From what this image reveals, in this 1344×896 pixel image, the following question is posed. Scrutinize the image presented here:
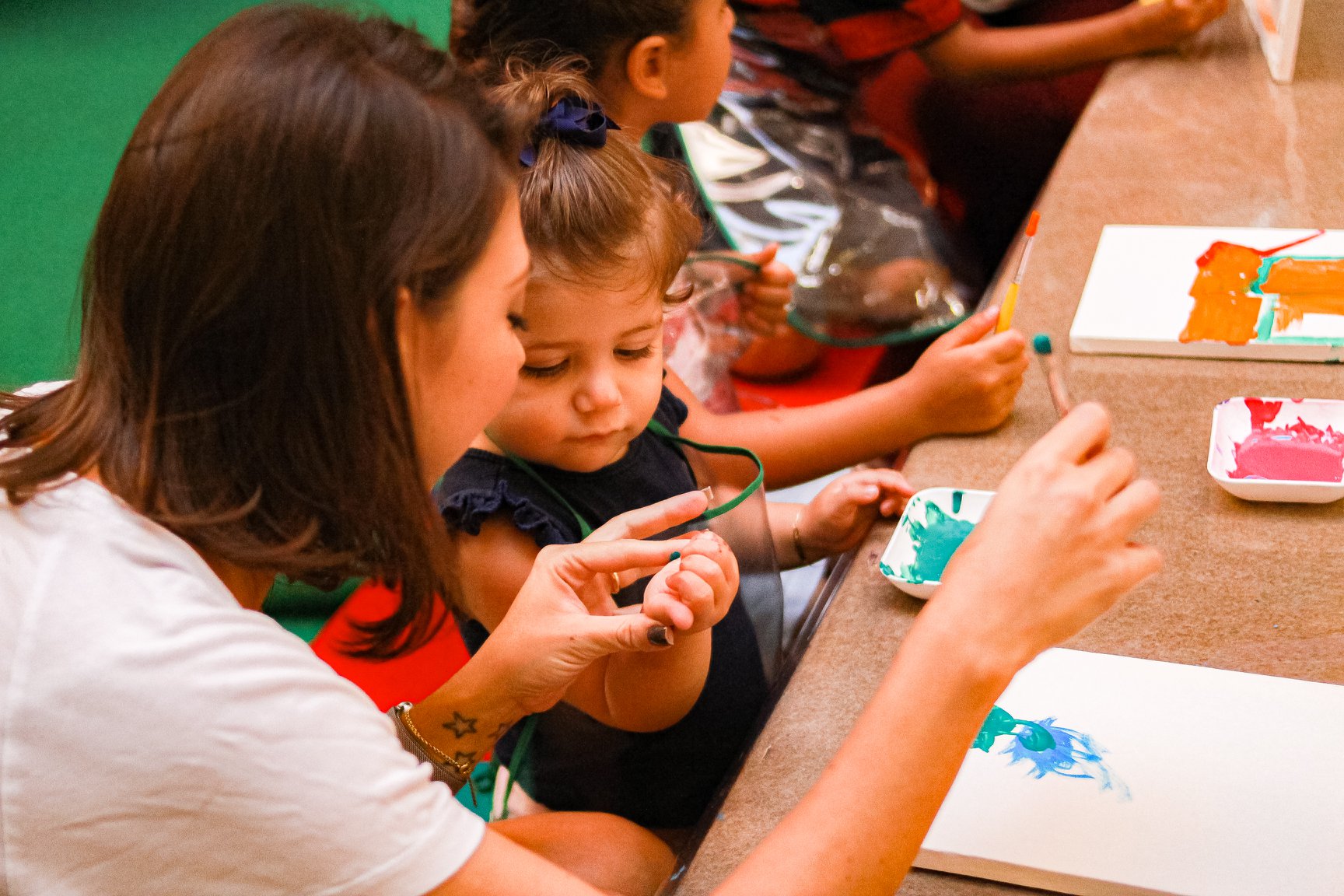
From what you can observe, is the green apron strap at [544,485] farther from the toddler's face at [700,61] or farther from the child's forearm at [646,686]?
the toddler's face at [700,61]

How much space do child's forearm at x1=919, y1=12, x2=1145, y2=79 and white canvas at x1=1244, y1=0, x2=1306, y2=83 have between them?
25cm

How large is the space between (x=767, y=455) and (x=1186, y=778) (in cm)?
70

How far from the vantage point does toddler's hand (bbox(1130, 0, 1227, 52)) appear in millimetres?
1789

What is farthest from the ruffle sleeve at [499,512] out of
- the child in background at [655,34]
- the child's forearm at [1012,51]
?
the child's forearm at [1012,51]

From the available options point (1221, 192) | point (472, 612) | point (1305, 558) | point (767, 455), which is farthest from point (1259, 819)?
point (1221, 192)

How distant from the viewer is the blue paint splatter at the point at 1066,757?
2.35 ft

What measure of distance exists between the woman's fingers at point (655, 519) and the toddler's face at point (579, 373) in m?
0.10

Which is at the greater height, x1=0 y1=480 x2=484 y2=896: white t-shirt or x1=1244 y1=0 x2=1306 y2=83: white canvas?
x1=0 y1=480 x2=484 y2=896: white t-shirt

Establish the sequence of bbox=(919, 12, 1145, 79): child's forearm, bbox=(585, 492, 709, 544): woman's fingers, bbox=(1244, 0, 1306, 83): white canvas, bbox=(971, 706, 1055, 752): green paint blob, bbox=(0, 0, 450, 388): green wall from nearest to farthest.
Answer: bbox=(971, 706, 1055, 752): green paint blob
bbox=(585, 492, 709, 544): woman's fingers
bbox=(0, 0, 450, 388): green wall
bbox=(1244, 0, 1306, 83): white canvas
bbox=(919, 12, 1145, 79): child's forearm

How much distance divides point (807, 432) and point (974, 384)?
0.28 metres

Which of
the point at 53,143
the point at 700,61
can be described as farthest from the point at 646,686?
the point at 53,143

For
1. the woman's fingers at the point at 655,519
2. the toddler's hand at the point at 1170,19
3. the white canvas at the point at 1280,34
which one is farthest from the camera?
the toddler's hand at the point at 1170,19

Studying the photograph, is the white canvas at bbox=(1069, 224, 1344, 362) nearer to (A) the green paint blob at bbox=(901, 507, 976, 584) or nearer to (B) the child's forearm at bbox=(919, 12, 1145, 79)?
(A) the green paint blob at bbox=(901, 507, 976, 584)

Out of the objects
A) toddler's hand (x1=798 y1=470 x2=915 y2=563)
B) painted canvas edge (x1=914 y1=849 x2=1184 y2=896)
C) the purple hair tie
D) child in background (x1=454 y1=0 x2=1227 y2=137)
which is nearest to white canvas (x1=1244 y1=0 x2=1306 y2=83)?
child in background (x1=454 y1=0 x2=1227 y2=137)
